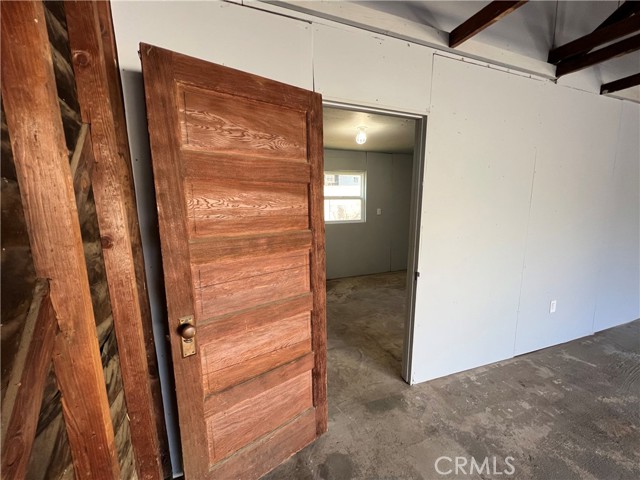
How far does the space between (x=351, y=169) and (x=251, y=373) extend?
4.11 m

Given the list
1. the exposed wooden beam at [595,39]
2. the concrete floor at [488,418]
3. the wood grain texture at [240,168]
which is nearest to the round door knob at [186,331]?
the wood grain texture at [240,168]

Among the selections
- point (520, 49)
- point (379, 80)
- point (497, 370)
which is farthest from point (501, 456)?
point (520, 49)

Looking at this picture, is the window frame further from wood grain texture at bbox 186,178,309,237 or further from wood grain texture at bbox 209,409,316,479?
wood grain texture at bbox 209,409,316,479

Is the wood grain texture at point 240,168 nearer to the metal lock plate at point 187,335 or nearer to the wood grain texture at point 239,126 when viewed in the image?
the wood grain texture at point 239,126

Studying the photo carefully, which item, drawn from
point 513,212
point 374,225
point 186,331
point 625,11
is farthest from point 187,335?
point 374,225

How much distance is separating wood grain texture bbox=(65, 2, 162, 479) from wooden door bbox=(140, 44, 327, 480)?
0.40 feet

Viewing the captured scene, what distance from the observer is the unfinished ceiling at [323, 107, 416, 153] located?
2.73 metres

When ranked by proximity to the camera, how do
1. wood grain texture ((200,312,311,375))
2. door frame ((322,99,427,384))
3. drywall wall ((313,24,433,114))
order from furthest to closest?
door frame ((322,99,427,384))
drywall wall ((313,24,433,114))
wood grain texture ((200,312,311,375))

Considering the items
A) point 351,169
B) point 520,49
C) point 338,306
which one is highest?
point 520,49

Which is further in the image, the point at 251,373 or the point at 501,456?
the point at 501,456

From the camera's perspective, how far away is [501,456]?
1479mm

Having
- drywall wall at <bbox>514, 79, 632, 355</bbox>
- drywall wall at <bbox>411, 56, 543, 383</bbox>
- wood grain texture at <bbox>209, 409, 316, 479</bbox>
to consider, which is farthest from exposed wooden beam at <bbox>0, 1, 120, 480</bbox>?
drywall wall at <bbox>514, 79, 632, 355</bbox>

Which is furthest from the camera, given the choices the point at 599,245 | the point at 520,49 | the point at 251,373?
the point at 599,245

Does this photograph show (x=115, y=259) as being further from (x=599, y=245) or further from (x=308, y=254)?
(x=599, y=245)
